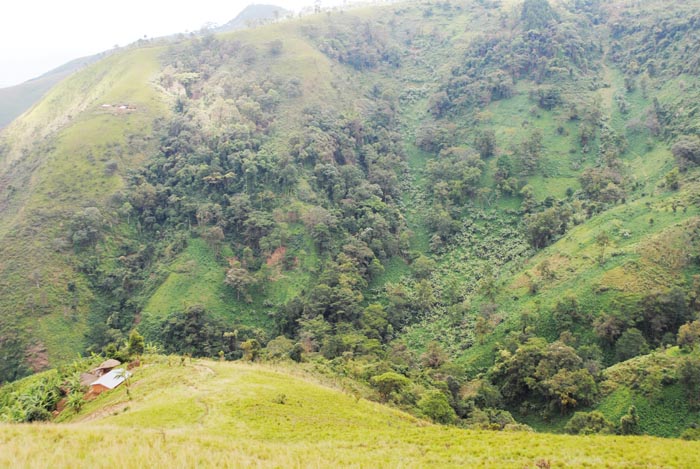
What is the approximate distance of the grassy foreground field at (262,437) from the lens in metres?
11.3

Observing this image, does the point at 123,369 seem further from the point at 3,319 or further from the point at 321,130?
the point at 321,130

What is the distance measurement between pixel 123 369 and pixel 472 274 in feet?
136

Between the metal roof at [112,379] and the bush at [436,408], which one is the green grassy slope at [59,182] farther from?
the bush at [436,408]

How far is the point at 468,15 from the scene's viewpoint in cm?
11838

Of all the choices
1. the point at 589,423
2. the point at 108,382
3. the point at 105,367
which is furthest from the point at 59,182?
the point at 589,423

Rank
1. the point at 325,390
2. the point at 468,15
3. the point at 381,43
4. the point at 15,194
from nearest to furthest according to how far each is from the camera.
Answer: the point at 325,390, the point at 15,194, the point at 381,43, the point at 468,15

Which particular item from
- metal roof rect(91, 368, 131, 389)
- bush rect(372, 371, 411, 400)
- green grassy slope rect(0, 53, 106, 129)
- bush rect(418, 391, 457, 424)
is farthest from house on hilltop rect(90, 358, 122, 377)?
green grassy slope rect(0, 53, 106, 129)

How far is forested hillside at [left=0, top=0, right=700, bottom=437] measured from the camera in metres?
35.5

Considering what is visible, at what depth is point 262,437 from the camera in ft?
57.6

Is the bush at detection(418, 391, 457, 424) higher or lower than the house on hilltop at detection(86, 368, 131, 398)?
lower

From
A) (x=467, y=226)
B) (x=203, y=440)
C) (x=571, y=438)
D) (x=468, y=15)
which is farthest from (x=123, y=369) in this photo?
(x=468, y=15)

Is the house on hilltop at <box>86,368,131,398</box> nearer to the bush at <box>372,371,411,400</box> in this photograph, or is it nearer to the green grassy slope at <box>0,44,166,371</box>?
the bush at <box>372,371,411,400</box>

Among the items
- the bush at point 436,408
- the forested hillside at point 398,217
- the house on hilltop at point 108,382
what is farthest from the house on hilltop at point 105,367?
the bush at point 436,408

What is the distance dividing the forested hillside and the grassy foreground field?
27.2ft
